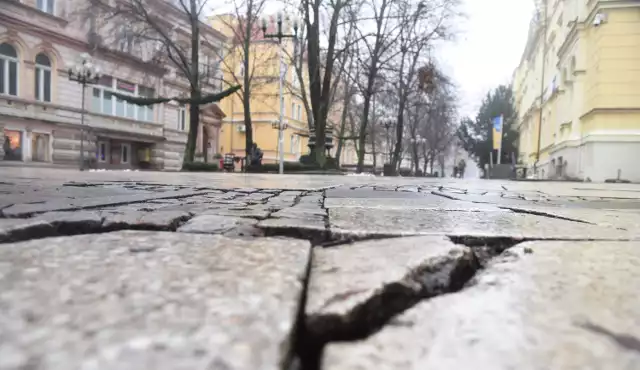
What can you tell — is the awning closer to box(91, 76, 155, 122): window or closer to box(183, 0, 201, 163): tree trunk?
box(91, 76, 155, 122): window

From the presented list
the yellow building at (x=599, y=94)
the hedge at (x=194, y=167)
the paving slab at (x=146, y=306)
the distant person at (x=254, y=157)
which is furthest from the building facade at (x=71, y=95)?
the paving slab at (x=146, y=306)

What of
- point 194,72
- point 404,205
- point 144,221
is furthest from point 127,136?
point 144,221

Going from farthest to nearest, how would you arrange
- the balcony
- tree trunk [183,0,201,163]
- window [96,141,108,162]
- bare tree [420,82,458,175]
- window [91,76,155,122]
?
bare tree [420,82,458,175], window [91,76,155,122], window [96,141,108,162], the balcony, tree trunk [183,0,201,163]

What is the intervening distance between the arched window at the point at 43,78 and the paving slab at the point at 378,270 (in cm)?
2478

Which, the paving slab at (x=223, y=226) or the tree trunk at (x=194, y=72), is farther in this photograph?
the tree trunk at (x=194, y=72)

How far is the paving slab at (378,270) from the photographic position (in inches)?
23.2

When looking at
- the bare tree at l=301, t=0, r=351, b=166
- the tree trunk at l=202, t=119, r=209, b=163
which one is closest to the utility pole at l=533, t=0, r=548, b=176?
the bare tree at l=301, t=0, r=351, b=166

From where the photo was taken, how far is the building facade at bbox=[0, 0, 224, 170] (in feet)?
65.4

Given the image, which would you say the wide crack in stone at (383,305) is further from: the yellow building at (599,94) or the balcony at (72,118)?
the balcony at (72,118)

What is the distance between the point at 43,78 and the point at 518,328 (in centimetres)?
2588

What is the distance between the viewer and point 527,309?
0.59 m

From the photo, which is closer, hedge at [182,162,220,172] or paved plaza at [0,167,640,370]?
paved plaza at [0,167,640,370]

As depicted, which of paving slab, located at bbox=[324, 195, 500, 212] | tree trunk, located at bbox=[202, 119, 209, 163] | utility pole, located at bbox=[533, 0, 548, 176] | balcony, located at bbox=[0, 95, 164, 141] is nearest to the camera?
paving slab, located at bbox=[324, 195, 500, 212]

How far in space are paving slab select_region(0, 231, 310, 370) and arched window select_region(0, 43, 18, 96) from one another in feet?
78.1
